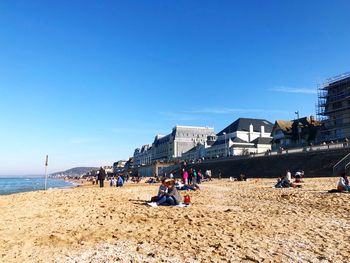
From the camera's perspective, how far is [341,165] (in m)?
34.4

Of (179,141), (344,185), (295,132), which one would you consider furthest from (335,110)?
(179,141)

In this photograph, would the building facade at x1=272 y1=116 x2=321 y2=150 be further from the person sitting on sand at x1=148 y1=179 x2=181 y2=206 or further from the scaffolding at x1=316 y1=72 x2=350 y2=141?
the person sitting on sand at x1=148 y1=179 x2=181 y2=206

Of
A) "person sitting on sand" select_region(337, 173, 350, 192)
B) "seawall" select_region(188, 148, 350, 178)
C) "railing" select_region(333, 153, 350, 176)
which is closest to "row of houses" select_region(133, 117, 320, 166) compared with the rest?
"seawall" select_region(188, 148, 350, 178)

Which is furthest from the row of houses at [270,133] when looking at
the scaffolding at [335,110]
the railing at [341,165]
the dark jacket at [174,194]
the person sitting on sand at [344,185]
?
the dark jacket at [174,194]

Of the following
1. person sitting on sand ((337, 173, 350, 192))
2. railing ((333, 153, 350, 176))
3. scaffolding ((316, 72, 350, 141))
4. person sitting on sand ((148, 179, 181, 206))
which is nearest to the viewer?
person sitting on sand ((148, 179, 181, 206))

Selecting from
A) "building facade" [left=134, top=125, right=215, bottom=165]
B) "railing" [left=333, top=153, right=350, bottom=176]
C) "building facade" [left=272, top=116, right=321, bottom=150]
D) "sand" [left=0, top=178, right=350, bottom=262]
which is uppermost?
"building facade" [left=134, top=125, right=215, bottom=165]

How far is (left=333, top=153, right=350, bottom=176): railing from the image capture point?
33969 mm

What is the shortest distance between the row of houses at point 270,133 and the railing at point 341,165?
70.5ft

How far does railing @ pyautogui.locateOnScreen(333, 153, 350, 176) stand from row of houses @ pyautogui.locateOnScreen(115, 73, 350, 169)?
21476 millimetres

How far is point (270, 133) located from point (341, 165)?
67719mm

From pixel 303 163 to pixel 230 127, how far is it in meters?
59.4

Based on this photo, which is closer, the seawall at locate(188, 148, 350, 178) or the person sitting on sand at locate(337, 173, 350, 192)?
the person sitting on sand at locate(337, 173, 350, 192)

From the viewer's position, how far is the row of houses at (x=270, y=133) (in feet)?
198

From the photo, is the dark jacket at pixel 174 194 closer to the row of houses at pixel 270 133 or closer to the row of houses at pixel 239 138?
the row of houses at pixel 270 133
